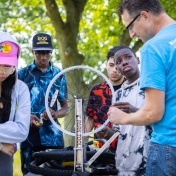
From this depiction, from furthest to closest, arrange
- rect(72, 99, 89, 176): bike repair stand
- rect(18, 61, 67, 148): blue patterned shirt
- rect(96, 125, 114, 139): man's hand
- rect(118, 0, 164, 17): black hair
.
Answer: rect(18, 61, 67, 148): blue patterned shirt < rect(96, 125, 114, 139): man's hand < rect(72, 99, 89, 176): bike repair stand < rect(118, 0, 164, 17): black hair

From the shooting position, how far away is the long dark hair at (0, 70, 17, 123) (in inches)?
146

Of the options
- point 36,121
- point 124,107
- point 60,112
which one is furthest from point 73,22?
point 124,107

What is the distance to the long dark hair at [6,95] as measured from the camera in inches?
146

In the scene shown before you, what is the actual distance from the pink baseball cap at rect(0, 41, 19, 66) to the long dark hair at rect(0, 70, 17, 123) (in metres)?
0.12

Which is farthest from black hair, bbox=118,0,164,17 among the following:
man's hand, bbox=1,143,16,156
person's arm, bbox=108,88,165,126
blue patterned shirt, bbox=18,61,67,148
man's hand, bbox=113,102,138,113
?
blue patterned shirt, bbox=18,61,67,148

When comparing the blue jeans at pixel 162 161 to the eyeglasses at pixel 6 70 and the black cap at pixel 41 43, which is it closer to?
the eyeglasses at pixel 6 70

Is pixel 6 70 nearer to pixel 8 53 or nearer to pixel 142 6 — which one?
pixel 8 53

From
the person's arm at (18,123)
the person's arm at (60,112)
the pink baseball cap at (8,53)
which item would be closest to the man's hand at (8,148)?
the person's arm at (18,123)

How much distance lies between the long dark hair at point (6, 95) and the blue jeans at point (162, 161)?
Result: 116cm

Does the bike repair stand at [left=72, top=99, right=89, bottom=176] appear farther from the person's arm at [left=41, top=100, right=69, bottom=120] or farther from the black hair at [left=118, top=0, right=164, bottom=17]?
the person's arm at [left=41, top=100, right=69, bottom=120]

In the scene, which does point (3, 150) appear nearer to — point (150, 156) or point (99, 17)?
point (150, 156)

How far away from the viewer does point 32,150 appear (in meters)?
5.41

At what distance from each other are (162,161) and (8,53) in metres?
1.36

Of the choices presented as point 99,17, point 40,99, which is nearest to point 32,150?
point 40,99
